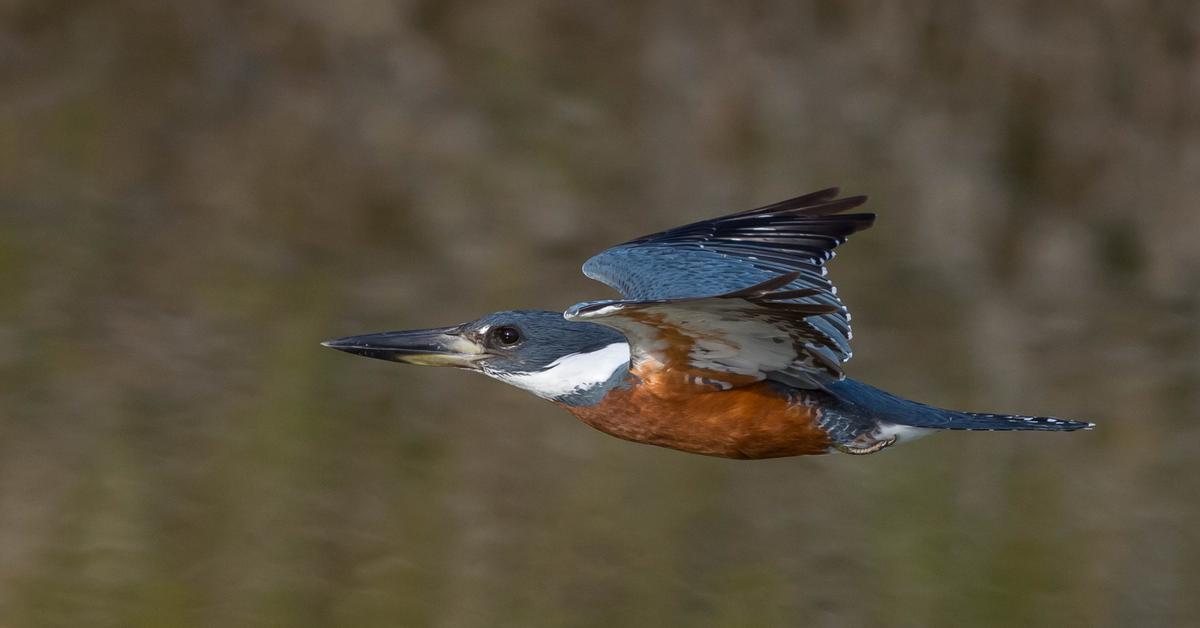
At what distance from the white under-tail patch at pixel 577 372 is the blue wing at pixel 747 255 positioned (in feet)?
0.50

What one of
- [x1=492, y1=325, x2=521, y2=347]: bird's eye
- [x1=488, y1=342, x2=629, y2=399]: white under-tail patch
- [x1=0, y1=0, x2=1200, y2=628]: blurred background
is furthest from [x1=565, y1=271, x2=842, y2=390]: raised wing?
[x1=0, y1=0, x2=1200, y2=628]: blurred background

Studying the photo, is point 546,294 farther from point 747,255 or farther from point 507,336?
point 507,336

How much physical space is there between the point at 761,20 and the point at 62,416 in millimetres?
3424

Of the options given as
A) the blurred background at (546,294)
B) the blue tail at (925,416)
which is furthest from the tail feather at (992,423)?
the blurred background at (546,294)

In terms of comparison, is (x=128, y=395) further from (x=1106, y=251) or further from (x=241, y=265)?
(x=1106, y=251)

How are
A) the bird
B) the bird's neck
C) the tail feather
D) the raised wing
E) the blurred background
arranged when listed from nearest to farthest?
the raised wing < the bird < the tail feather < the bird's neck < the blurred background

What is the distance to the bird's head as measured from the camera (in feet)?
12.6

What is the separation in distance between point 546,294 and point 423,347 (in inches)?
104

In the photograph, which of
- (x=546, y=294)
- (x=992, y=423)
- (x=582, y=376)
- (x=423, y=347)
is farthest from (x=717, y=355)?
(x=546, y=294)

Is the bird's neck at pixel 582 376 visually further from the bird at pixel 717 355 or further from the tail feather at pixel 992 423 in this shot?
the tail feather at pixel 992 423

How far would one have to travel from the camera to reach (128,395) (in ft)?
20.5

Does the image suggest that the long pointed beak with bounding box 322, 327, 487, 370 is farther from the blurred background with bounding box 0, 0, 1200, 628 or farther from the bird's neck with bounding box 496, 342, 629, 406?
the blurred background with bounding box 0, 0, 1200, 628

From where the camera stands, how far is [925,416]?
3.80 meters

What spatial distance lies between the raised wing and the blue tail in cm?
15
